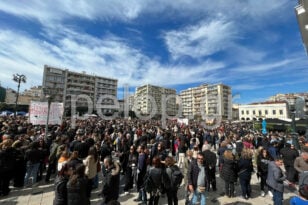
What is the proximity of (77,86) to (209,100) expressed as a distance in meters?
75.4

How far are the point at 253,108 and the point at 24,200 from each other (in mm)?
87787

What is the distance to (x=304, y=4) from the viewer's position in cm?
592

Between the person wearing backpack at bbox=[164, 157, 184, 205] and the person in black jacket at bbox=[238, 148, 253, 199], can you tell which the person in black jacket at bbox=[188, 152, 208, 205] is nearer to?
the person wearing backpack at bbox=[164, 157, 184, 205]

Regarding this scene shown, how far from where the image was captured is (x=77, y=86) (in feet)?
242

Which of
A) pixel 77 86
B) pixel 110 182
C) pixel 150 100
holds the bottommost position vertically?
pixel 110 182

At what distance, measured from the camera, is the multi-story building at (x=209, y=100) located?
103 metres

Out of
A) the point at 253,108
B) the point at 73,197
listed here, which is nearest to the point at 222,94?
the point at 253,108

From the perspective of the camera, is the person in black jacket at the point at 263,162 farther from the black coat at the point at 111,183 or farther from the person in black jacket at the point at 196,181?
the black coat at the point at 111,183

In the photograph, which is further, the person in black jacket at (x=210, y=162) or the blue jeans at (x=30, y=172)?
the blue jeans at (x=30, y=172)

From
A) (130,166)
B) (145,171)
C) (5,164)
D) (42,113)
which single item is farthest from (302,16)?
(42,113)

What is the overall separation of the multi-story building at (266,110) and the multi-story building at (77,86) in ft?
202

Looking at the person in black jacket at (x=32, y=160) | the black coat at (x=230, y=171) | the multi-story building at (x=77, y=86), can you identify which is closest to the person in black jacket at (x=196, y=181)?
the black coat at (x=230, y=171)

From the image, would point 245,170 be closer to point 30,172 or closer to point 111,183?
point 111,183

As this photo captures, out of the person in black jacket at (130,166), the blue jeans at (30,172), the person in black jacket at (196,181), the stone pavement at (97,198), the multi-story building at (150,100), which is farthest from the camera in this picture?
the multi-story building at (150,100)
